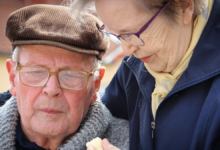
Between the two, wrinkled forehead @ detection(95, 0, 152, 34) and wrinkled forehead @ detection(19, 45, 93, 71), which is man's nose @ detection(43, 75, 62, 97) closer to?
wrinkled forehead @ detection(19, 45, 93, 71)

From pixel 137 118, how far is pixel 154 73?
452mm

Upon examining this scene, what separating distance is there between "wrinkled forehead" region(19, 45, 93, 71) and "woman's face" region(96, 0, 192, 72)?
1.58ft

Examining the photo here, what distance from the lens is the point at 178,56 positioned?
1.30m

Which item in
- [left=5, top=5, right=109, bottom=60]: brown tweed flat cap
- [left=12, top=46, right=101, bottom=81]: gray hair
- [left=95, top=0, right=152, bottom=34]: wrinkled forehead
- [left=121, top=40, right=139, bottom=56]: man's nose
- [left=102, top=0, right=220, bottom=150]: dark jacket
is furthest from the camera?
[left=12, top=46, right=101, bottom=81]: gray hair

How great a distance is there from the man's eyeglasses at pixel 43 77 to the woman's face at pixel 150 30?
1.77ft

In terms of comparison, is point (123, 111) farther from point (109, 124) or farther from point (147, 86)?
point (147, 86)

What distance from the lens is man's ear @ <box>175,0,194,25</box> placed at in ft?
3.92

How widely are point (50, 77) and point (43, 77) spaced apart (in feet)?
0.18

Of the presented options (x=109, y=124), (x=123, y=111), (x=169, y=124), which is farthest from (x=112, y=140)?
(x=169, y=124)

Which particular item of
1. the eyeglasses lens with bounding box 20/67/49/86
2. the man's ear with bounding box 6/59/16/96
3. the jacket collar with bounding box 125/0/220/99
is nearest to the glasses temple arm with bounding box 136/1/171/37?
the jacket collar with bounding box 125/0/220/99

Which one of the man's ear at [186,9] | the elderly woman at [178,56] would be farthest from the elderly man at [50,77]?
the man's ear at [186,9]

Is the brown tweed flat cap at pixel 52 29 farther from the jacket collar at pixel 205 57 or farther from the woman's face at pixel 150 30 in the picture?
the jacket collar at pixel 205 57

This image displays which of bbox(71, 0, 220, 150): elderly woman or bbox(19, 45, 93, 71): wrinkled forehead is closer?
bbox(71, 0, 220, 150): elderly woman

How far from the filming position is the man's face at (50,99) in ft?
5.29
